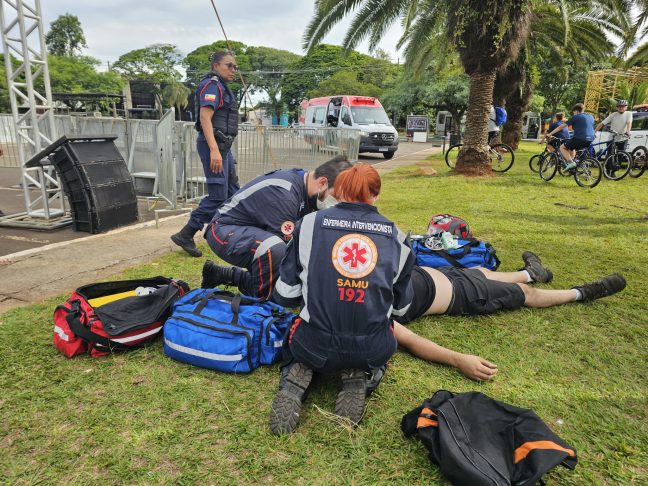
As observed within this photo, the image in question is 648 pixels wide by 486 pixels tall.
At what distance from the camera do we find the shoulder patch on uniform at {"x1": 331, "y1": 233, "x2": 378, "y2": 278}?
213 cm

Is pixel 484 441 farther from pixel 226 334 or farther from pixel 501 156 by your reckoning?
pixel 501 156

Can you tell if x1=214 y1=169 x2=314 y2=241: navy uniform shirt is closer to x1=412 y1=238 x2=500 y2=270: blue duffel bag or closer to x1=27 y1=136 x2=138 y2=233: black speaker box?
x1=412 y1=238 x2=500 y2=270: blue duffel bag

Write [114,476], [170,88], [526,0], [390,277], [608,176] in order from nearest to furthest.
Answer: [114,476] → [390,277] → [526,0] → [608,176] → [170,88]

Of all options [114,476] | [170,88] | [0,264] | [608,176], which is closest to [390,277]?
[114,476]

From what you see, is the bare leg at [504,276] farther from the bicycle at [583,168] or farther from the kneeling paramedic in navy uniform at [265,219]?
the bicycle at [583,168]

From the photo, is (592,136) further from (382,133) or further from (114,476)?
(114,476)

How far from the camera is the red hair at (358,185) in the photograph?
2.22 metres

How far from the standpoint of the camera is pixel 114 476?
1882mm

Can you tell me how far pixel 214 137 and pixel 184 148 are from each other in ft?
9.49

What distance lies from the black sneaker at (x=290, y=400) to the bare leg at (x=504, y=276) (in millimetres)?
1926

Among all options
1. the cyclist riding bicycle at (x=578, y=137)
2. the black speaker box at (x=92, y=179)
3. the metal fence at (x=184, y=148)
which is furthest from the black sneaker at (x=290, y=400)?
the cyclist riding bicycle at (x=578, y=137)

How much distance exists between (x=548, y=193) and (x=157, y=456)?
30.0 ft

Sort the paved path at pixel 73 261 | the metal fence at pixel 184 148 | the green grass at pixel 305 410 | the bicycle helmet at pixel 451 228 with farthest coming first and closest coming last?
the metal fence at pixel 184 148 → the bicycle helmet at pixel 451 228 → the paved path at pixel 73 261 → the green grass at pixel 305 410

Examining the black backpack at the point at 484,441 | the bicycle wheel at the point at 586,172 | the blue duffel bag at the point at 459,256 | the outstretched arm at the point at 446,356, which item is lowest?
the outstretched arm at the point at 446,356
